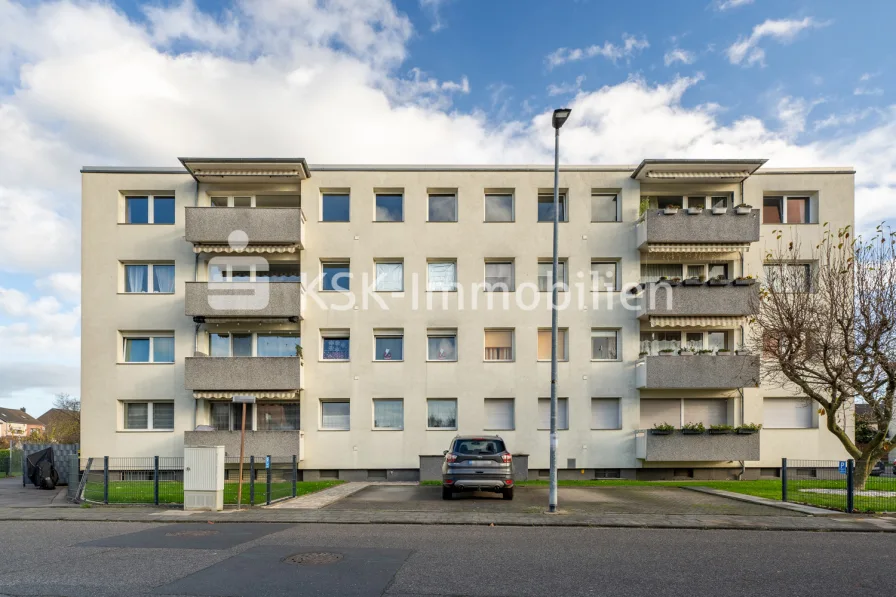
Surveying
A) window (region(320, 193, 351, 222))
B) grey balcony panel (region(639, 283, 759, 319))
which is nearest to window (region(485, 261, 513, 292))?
grey balcony panel (region(639, 283, 759, 319))

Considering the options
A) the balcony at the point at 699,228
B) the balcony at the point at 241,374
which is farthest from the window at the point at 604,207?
the balcony at the point at 241,374

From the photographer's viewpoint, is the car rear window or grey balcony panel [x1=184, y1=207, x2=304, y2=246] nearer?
the car rear window

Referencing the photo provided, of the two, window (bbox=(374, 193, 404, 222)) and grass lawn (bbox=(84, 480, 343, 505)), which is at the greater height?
window (bbox=(374, 193, 404, 222))

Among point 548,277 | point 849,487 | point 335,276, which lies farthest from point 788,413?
point 335,276

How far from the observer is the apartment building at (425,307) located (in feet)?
80.9

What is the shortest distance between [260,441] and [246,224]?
8527 millimetres

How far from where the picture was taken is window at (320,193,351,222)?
86.4 ft

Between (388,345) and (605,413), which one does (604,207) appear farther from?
(388,345)

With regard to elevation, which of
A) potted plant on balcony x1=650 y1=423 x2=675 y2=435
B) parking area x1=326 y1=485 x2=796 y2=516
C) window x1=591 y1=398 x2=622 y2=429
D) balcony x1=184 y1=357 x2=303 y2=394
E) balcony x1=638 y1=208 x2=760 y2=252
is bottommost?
parking area x1=326 y1=485 x2=796 y2=516

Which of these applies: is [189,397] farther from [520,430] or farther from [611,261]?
[611,261]

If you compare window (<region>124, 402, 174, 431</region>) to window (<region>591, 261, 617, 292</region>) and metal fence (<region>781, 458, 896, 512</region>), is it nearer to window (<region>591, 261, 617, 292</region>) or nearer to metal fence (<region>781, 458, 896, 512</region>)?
window (<region>591, 261, 617, 292</region>)

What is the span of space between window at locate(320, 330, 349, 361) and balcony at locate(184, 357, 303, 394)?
5.36 ft

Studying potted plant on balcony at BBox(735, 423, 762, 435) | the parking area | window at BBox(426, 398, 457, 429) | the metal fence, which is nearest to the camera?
the metal fence

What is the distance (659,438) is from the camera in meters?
23.9
